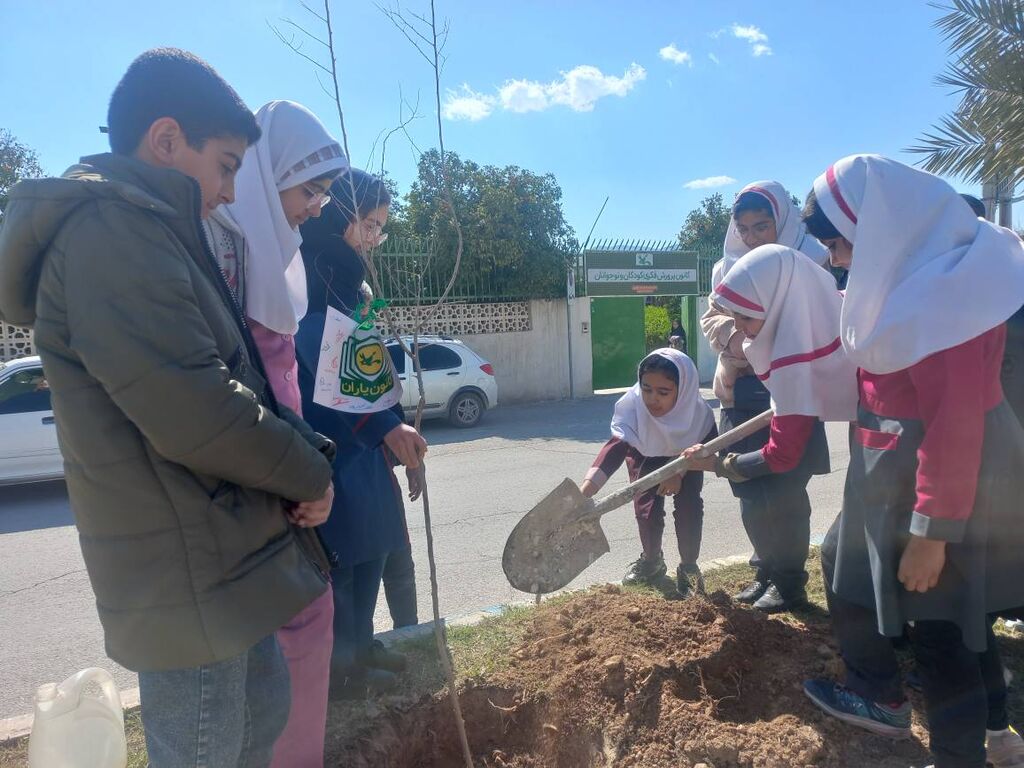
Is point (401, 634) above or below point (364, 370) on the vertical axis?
below

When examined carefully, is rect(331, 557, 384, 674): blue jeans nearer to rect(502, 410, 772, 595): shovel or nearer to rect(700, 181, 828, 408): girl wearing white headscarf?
rect(502, 410, 772, 595): shovel

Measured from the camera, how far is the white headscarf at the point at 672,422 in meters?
3.50

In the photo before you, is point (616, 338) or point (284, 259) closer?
point (284, 259)

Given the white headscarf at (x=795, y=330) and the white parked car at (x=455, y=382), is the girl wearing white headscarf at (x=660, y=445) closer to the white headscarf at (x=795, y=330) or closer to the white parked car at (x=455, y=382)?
the white headscarf at (x=795, y=330)

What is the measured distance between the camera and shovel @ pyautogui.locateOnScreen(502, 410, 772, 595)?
3.07 meters

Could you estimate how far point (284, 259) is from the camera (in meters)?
1.90

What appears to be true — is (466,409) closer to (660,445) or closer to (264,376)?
(660,445)

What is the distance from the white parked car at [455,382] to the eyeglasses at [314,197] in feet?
27.7

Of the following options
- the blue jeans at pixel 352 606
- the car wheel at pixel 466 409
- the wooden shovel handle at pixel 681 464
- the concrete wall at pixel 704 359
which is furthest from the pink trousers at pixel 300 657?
the concrete wall at pixel 704 359

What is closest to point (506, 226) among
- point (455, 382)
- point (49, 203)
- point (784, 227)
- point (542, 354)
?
point (542, 354)

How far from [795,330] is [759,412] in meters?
0.90

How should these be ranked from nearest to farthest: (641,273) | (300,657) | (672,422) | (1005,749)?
1. (300,657)
2. (1005,749)
3. (672,422)
4. (641,273)

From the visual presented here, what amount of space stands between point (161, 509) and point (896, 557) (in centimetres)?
178

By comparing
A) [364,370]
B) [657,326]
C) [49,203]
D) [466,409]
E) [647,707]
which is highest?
[49,203]
